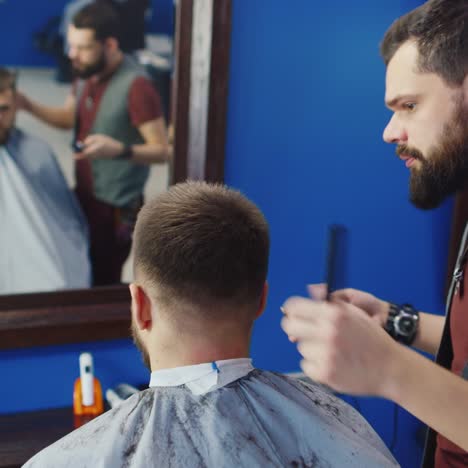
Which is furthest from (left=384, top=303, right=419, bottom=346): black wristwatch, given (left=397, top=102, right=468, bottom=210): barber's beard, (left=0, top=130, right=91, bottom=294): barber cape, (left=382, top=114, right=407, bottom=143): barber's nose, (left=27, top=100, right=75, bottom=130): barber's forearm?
(left=27, top=100, right=75, bottom=130): barber's forearm

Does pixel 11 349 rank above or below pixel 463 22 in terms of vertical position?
below

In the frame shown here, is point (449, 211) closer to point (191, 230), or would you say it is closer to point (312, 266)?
point (312, 266)

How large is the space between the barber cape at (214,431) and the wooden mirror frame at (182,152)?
A: 0.91 meters

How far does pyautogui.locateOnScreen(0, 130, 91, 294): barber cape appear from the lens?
198 cm

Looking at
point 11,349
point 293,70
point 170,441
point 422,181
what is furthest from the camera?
point 293,70

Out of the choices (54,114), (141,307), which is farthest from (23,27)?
(141,307)

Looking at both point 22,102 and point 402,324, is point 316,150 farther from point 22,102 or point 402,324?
point 22,102

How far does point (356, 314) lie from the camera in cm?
102

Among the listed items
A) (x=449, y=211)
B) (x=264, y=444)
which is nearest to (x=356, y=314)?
(x=264, y=444)

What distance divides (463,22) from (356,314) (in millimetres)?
814

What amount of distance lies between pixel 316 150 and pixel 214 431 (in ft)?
4.77

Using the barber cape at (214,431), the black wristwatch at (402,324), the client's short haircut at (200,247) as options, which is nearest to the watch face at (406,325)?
the black wristwatch at (402,324)

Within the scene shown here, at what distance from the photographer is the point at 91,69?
2008mm

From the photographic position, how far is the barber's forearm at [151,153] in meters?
2.11
